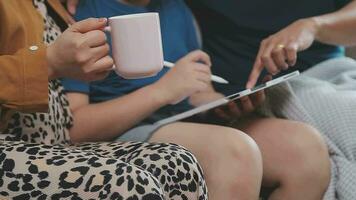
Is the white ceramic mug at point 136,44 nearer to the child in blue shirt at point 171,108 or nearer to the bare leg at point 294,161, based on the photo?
the child in blue shirt at point 171,108

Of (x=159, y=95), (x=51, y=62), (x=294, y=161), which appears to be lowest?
(x=294, y=161)

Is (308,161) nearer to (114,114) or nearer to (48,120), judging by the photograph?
(114,114)

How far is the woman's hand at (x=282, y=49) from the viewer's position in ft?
3.73

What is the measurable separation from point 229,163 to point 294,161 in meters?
0.17

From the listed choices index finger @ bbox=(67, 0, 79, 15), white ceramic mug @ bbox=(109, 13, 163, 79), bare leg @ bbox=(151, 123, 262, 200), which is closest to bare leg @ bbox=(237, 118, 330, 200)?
bare leg @ bbox=(151, 123, 262, 200)

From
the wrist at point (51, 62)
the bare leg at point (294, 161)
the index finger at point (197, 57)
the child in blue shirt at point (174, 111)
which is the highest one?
the wrist at point (51, 62)

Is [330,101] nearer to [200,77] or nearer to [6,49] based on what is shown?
[200,77]

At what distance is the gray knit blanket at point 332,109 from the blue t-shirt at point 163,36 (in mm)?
211

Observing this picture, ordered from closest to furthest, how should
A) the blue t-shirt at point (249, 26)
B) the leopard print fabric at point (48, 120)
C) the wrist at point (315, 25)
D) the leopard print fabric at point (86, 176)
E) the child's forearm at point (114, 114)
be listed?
the leopard print fabric at point (86, 176)
the leopard print fabric at point (48, 120)
the child's forearm at point (114, 114)
the wrist at point (315, 25)
the blue t-shirt at point (249, 26)

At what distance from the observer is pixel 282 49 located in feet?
3.74

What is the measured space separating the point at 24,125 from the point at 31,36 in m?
0.16

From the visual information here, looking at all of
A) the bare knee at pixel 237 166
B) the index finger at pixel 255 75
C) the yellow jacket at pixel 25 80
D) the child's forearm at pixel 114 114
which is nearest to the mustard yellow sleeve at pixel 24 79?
the yellow jacket at pixel 25 80

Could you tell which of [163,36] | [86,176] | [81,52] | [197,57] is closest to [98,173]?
[86,176]

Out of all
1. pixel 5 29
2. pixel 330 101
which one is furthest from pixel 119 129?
pixel 330 101
